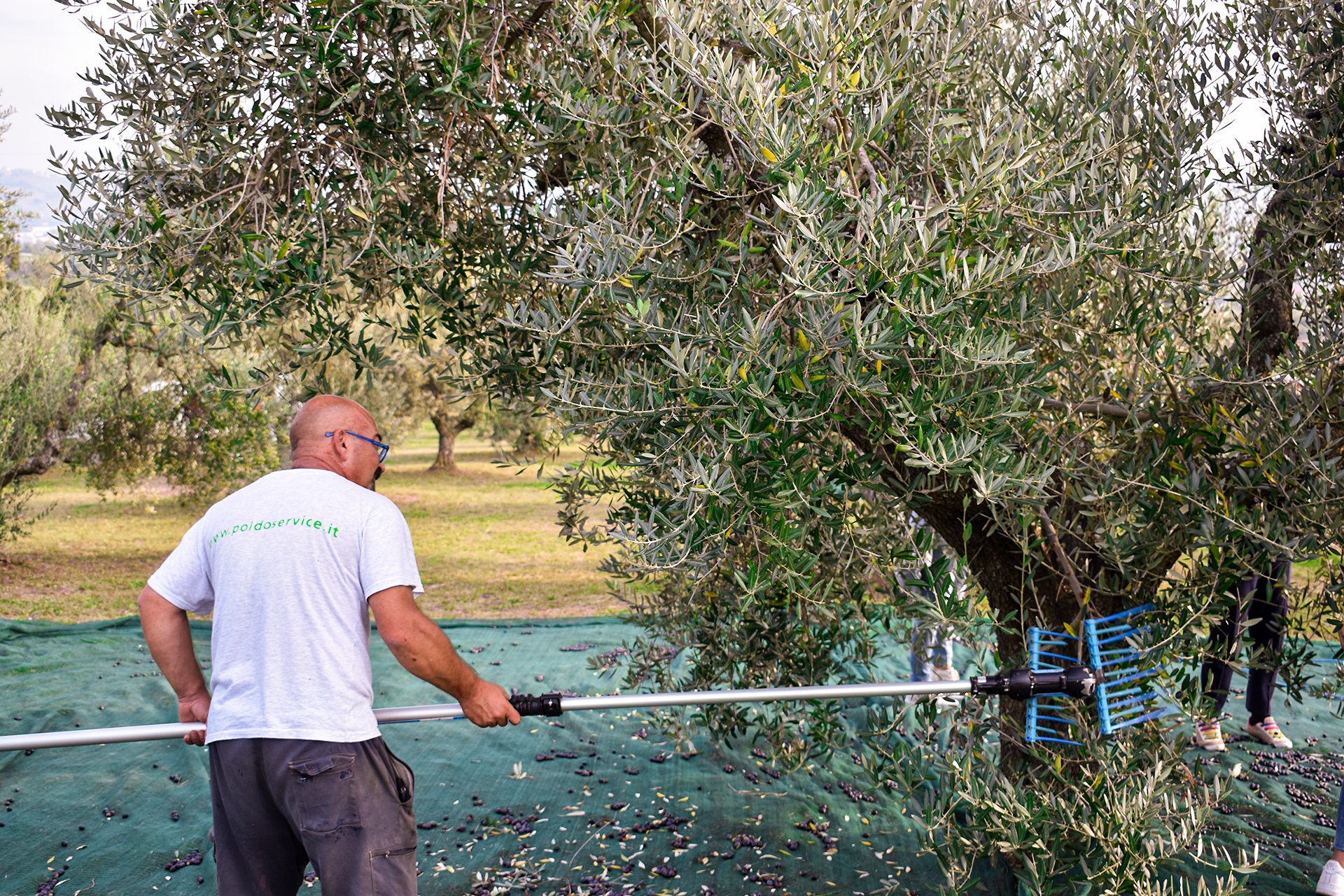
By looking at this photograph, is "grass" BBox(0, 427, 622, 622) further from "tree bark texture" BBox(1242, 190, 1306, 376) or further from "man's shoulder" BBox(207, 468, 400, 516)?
"tree bark texture" BBox(1242, 190, 1306, 376)

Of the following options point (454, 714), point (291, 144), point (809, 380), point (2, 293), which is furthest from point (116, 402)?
point (809, 380)

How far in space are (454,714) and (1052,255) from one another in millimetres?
2323

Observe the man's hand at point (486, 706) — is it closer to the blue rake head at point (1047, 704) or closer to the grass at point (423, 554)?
the blue rake head at point (1047, 704)

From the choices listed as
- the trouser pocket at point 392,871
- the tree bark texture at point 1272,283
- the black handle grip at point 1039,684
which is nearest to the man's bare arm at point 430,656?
the trouser pocket at point 392,871

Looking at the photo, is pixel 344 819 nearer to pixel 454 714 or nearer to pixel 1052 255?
pixel 454 714

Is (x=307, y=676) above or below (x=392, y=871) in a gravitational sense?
above

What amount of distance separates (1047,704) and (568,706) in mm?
1902

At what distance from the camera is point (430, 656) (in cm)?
290

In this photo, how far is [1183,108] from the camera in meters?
3.36

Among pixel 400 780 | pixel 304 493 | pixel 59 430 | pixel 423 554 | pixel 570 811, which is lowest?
pixel 423 554

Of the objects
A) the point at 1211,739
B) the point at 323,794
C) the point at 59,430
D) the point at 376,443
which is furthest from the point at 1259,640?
the point at 59,430

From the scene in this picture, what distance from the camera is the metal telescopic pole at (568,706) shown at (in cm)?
294

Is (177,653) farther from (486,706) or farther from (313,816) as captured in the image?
(486,706)

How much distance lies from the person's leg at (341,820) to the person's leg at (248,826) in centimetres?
13
